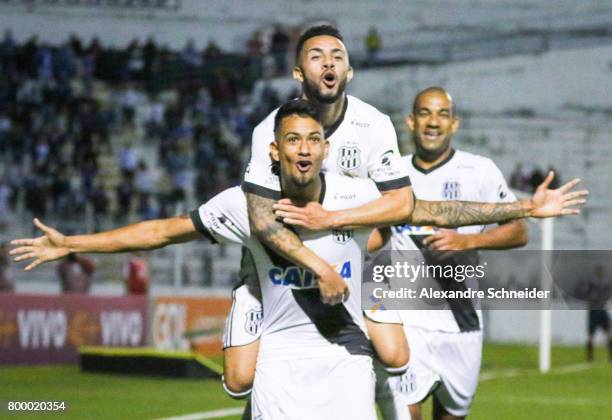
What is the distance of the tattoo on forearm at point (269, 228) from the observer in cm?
594

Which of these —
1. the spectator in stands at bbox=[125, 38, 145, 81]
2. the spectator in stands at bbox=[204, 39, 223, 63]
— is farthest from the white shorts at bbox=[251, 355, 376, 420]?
the spectator in stands at bbox=[204, 39, 223, 63]

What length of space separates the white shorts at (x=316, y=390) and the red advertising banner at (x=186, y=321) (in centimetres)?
1405

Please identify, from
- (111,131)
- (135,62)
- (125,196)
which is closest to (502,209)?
(125,196)

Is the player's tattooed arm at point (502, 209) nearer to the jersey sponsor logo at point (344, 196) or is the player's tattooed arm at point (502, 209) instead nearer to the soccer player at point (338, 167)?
the soccer player at point (338, 167)

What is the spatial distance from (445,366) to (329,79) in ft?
8.41

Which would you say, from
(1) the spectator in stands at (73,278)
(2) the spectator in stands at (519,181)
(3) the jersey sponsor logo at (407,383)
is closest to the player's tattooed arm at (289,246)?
(3) the jersey sponsor logo at (407,383)

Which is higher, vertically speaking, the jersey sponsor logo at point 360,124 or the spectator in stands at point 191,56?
the spectator in stands at point 191,56

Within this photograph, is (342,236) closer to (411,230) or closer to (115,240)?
(115,240)

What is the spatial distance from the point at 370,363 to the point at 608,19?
3639 cm

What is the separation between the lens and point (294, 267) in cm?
613

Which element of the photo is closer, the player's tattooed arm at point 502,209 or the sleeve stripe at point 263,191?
the sleeve stripe at point 263,191

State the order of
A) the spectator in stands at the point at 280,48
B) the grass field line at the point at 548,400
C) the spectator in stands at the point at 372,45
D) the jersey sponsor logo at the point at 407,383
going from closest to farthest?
the jersey sponsor logo at the point at 407,383 → the grass field line at the point at 548,400 → the spectator in stands at the point at 280,48 → the spectator in stands at the point at 372,45

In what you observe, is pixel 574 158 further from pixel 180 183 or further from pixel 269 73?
pixel 180 183

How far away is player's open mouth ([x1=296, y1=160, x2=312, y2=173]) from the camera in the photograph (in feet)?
19.3
